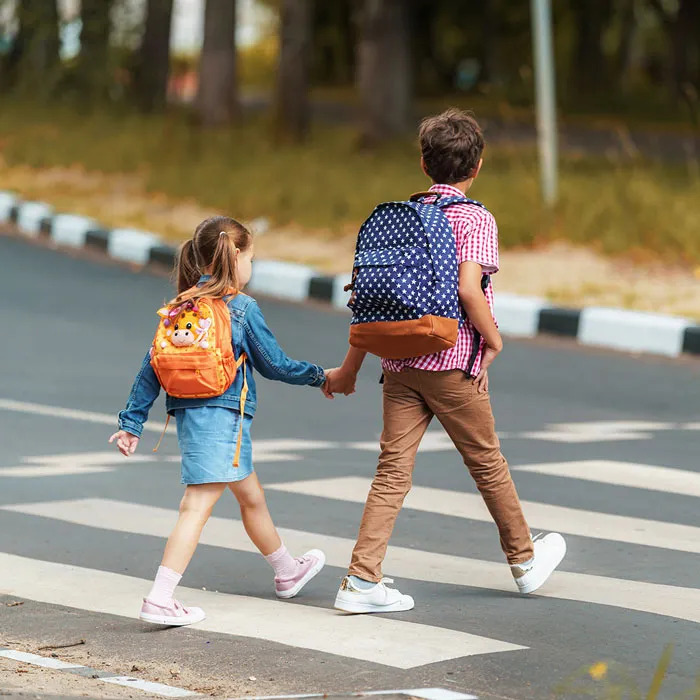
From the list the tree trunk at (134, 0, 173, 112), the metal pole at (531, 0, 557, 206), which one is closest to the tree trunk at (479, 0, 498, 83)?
the tree trunk at (134, 0, 173, 112)

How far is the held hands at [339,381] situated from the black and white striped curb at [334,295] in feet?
19.7

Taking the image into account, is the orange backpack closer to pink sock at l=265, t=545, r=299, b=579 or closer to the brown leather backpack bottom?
the brown leather backpack bottom

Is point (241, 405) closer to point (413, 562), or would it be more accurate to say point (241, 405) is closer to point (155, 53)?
point (413, 562)

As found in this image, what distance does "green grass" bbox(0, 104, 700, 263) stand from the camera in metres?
14.2

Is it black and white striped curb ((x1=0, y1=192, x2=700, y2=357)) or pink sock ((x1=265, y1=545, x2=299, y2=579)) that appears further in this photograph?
black and white striped curb ((x1=0, y1=192, x2=700, y2=357))

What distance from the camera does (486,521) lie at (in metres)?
6.38

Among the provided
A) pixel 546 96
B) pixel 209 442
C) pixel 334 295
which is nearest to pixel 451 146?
pixel 209 442

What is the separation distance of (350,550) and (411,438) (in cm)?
95

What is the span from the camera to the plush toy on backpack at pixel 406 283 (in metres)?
4.82

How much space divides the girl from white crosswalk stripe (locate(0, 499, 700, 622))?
0.85 m

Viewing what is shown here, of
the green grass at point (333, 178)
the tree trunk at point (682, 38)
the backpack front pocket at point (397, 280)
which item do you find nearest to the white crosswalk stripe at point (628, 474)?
the backpack front pocket at point (397, 280)

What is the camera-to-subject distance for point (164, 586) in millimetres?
4898

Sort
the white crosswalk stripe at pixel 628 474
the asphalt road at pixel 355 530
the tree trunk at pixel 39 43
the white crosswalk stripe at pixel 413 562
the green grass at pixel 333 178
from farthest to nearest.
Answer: the tree trunk at pixel 39 43 < the green grass at pixel 333 178 < the white crosswalk stripe at pixel 628 474 < the white crosswalk stripe at pixel 413 562 < the asphalt road at pixel 355 530

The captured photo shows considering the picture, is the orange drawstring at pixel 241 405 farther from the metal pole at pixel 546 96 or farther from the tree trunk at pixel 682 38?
the tree trunk at pixel 682 38
